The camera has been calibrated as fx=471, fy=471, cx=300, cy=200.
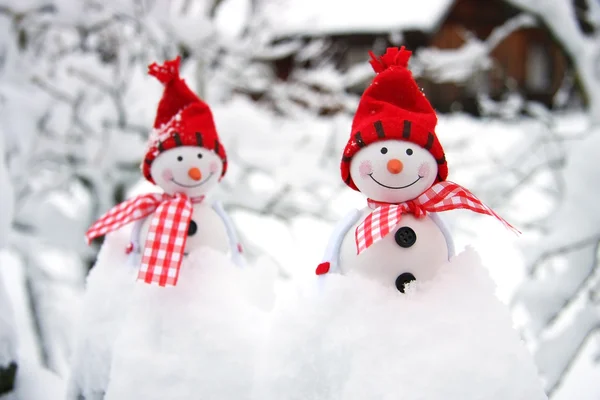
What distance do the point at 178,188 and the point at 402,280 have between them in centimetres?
47

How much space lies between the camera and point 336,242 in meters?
0.78

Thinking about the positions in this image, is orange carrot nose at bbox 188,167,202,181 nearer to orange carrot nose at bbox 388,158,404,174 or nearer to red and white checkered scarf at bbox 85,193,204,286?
red and white checkered scarf at bbox 85,193,204,286

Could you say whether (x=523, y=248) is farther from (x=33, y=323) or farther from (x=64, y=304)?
(x=64, y=304)

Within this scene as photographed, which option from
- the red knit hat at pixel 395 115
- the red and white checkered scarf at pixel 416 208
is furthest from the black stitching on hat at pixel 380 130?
the red and white checkered scarf at pixel 416 208

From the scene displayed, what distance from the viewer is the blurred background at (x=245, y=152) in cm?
124

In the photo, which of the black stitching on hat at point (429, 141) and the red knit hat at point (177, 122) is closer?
the black stitching on hat at point (429, 141)

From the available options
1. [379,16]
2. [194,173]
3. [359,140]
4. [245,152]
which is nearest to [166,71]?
[194,173]

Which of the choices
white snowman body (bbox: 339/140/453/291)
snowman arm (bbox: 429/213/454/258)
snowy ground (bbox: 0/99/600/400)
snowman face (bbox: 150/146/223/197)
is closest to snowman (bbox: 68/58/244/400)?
snowman face (bbox: 150/146/223/197)

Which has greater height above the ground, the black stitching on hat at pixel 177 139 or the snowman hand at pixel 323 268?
the black stitching on hat at pixel 177 139

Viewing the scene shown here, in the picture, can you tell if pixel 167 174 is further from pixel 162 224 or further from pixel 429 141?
pixel 429 141

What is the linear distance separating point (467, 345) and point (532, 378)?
0.10 meters

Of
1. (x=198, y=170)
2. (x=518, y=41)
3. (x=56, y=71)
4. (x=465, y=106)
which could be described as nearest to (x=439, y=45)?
(x=465, y=106)

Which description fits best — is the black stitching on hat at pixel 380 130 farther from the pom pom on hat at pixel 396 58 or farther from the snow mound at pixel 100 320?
the snow mound at pixel 100 320

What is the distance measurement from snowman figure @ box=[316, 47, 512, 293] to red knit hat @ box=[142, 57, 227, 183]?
0.31 metres
